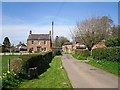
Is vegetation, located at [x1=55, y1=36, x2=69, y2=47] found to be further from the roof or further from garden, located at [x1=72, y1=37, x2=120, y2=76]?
garden, located at [x1=72, y1=37, x2=120, y2=76]

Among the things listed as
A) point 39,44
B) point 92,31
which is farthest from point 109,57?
point 39,44

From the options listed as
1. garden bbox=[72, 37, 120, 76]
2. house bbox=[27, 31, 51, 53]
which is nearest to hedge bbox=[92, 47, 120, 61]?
garden bbox=[72, 37, 120, 76]

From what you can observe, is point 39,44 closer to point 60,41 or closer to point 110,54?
point 60,41

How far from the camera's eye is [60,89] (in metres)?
10.6

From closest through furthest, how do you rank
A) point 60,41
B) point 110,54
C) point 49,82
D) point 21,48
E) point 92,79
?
point 49,82 → point 92,79 → point 110,54 → point 21,48 → point 60,41

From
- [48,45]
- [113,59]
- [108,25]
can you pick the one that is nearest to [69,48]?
[48,45]

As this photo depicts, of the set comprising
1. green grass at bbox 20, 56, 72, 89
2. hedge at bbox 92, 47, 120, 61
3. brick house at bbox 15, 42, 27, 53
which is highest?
brick house at bbox 15, 42, 27, 53

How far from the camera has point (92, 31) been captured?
56719 millimetres

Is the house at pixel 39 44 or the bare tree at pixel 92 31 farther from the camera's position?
the house at pixel 39 44

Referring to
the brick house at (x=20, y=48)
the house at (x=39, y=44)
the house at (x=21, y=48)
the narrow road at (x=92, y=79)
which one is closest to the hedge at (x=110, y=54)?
the narrow road at (x=92, y=79)

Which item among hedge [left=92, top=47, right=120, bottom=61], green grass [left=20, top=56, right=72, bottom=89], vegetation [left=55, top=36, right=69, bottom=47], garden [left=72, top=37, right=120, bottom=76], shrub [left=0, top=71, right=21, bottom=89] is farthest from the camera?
vegetation [left=55, top=36, right=69, bottom=47]

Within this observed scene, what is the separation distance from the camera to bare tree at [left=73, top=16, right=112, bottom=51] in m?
56.4

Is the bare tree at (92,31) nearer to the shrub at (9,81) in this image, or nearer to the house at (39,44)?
the house at (39,44)

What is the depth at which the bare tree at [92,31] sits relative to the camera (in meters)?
56.4
